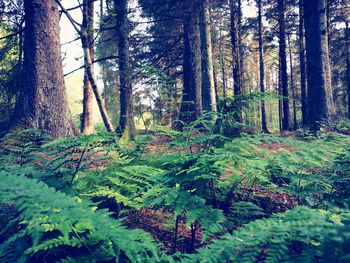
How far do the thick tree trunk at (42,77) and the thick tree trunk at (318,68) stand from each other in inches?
251

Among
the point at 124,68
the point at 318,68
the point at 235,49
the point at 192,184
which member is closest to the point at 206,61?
the point at 124,68

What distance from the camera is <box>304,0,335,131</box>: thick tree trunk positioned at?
7.25 m

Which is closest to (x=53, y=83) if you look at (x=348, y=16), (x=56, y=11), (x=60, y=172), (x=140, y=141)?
(x=56, y=11)

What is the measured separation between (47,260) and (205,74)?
26.1 feet

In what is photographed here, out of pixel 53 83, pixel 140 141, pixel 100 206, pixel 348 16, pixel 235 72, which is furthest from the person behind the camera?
pixel 348 16

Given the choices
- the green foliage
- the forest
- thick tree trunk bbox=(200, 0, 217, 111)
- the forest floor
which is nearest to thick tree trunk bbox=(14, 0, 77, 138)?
the forest

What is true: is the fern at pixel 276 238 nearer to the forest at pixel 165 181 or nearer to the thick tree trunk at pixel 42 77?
the forest at pixel 165 181

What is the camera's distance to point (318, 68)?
7328 mm

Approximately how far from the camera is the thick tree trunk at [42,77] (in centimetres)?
491

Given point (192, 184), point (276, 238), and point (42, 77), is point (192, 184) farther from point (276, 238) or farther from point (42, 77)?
point (42, 77)

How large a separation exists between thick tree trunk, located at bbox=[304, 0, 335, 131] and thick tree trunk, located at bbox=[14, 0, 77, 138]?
20.9 ft

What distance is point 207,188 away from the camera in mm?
2391

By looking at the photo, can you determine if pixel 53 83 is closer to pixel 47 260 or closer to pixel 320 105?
pixel 47 260

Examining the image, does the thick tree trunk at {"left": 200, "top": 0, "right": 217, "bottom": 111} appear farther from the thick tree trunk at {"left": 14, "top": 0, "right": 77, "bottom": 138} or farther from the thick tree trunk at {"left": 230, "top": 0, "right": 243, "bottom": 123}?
the thick tree trunk at {"left": 14, "top": 0, "right": 77, "bottom": 138}
